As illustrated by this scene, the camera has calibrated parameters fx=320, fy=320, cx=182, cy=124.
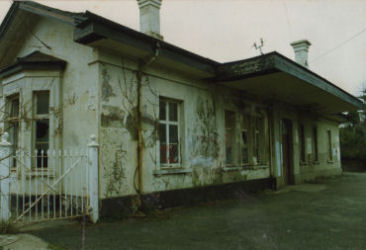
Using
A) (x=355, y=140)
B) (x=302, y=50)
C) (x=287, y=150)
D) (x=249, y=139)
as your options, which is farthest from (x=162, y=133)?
(x=355, y=140)

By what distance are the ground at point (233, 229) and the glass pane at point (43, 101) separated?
3.05 metres

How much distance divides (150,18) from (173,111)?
2672 millimetres

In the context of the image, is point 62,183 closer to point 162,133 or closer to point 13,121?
point 13,121

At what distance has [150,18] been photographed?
888 centimetres

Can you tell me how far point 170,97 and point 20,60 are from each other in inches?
146

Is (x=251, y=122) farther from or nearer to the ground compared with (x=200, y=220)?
farther from the ground

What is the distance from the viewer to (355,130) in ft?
97.0

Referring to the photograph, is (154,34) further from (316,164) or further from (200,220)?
(316,164)

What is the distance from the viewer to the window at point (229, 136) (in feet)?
34.6

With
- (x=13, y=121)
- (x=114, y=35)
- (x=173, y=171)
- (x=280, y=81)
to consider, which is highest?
(x=114, y=35)

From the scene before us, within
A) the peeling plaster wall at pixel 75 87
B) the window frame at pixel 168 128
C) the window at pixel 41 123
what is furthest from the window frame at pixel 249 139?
the window at pixel 41 123

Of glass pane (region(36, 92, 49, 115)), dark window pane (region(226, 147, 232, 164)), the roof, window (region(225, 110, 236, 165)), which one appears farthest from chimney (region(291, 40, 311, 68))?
glass pane (region(36, 92, 49, 115))

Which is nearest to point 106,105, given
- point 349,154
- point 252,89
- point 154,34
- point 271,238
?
point 154,34

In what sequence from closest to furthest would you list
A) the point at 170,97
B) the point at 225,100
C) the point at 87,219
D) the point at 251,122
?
the point at 87,219 < the point at 170,97 < the point at 225,100 < the point at 251,122
